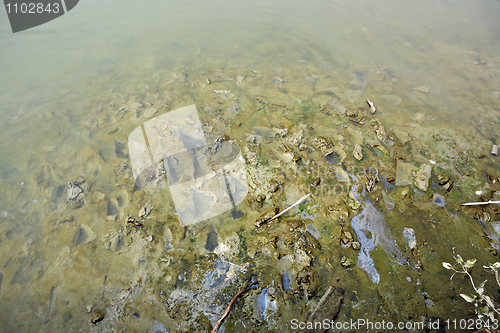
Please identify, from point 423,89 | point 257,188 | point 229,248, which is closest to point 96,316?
point 229,248

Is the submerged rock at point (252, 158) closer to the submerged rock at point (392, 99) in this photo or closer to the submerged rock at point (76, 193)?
the submerged rock at point (76, 193)

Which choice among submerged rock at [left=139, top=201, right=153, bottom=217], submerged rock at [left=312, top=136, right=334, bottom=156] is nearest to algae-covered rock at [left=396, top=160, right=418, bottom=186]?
submerged rock at [left=312, top=136, right=334, bottom=156]

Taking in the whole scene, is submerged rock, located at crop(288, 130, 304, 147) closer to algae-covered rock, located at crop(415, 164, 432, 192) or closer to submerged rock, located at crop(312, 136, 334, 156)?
submerged rock, located at crop(312, 136, 334, 156)

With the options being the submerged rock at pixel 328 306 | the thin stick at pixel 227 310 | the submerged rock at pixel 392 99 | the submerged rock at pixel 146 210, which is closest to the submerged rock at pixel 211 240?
the thin stick at pixel 227 310

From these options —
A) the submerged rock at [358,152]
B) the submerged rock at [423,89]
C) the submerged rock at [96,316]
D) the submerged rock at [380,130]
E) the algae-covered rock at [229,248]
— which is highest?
the submerged rock at [423,89]

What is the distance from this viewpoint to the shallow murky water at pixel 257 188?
8.75ft

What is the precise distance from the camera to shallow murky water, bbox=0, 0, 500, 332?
267cm

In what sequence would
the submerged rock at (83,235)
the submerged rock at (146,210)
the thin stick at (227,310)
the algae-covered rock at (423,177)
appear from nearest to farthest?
the thin stick at (227,310) → the submerged rock at (83,235) → the submerged rock at (146,210) → the algae-covered rock at (423,177)

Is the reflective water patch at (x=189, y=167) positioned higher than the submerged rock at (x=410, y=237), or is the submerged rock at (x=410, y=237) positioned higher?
the reflective water patch at (x=189, y=167)

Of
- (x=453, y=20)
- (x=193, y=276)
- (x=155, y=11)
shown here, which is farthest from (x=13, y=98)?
(x=453, y=20)

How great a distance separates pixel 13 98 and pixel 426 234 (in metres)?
9.09

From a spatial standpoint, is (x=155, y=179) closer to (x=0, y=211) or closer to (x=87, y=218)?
(x=87, y=218)

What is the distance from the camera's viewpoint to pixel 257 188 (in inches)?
138

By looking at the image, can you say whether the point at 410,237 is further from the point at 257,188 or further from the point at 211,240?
the point at 211,240
